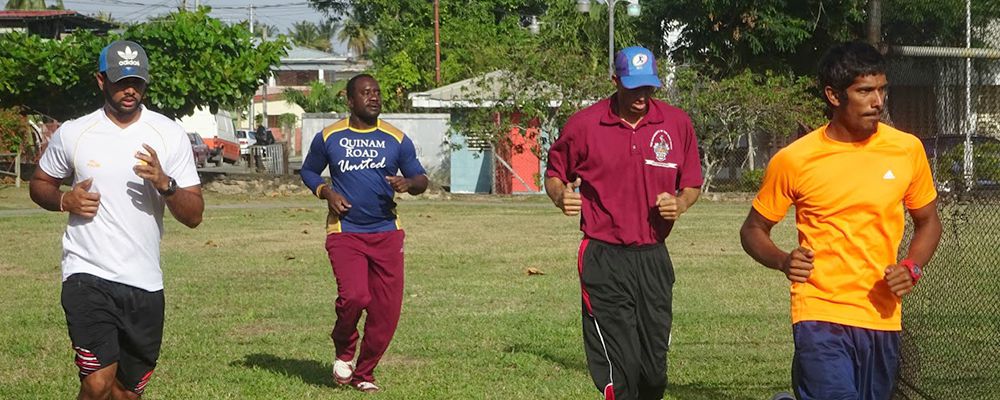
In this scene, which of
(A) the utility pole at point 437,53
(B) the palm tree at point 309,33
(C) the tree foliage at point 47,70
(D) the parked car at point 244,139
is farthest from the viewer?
(B) the palm tree at point 309,33

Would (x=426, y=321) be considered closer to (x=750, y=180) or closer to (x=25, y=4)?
(x=750, y=180)

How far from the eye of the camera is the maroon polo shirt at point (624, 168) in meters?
7.51

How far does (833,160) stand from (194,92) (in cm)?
3079

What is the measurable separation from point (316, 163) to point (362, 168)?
0.42m

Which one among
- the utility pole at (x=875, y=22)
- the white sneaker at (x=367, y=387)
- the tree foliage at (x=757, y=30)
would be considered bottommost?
the white sneaker at (x=367, y=387)

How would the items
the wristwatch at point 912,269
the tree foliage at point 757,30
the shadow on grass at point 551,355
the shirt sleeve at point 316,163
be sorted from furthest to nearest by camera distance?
the tree foliage at point 757,30 → the shadow on grass at point 551,355 → the shirt sleeve at point 316,163 → the wristwatch at point 912,269

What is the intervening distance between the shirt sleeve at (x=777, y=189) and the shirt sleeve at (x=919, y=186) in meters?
0.46

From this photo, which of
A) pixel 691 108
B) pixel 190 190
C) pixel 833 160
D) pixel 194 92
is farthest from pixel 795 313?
pixel 194 92

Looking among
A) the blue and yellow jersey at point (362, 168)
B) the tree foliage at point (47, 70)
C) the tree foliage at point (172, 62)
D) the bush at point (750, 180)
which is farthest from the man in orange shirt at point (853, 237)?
the tree foliage at point (47, 70)

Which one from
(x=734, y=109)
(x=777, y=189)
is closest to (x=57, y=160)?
(x=777, y=189)

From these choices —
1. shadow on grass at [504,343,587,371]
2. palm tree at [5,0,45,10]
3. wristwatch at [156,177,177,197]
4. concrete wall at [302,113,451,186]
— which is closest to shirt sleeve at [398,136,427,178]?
shadow on grass at [504,343,587,371]

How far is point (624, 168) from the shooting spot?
7.52 meters

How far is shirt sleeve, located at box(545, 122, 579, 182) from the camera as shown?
766 cm

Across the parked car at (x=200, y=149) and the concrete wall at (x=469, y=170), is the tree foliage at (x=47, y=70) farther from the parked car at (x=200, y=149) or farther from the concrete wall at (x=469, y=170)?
the parked car at (x=200, y=149)
